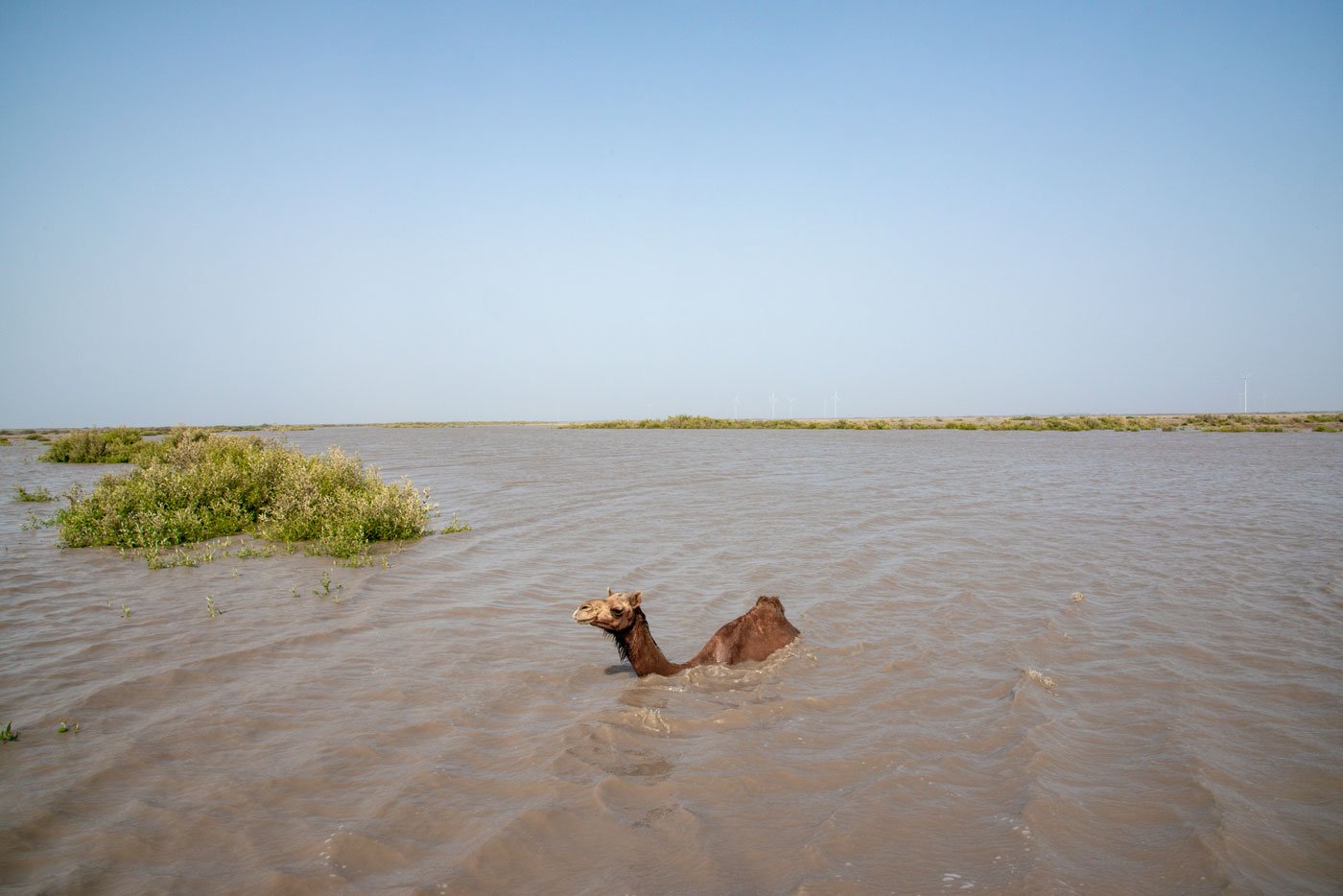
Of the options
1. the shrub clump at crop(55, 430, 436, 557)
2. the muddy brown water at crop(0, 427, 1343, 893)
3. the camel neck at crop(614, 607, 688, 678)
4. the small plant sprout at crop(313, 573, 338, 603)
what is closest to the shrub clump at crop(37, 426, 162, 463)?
the shrub clump at crop(55, 430, 436, 557)

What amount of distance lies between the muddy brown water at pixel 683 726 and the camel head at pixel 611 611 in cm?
71

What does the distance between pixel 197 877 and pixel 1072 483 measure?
26.4 metres

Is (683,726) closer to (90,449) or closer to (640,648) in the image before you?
(640,648)

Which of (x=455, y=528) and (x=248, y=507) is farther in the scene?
(x=248, y=507)

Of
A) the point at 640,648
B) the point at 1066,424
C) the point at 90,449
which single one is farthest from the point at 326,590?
the point at 1066,424

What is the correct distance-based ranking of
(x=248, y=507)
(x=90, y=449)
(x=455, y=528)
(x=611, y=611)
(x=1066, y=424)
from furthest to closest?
(x=1066, y=424) → (x=90, y=449) → (x=248, y=507) → (x=455, y=528) → (x=611, y=611)

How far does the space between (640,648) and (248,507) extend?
1323 cm

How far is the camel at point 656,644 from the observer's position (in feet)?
20.8

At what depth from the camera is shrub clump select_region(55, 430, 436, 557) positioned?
13172 millimetres

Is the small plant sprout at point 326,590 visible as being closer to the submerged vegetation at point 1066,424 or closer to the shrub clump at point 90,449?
the shrub clump at point 90,449

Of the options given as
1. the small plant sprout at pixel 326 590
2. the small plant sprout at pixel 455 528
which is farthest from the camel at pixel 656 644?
the small plant sprout at pixel 455 528

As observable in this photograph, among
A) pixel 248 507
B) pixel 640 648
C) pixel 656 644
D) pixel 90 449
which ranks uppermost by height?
pixel 90 449

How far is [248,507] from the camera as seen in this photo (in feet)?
51.6

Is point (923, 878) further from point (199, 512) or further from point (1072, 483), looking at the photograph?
point (1072, 483)
